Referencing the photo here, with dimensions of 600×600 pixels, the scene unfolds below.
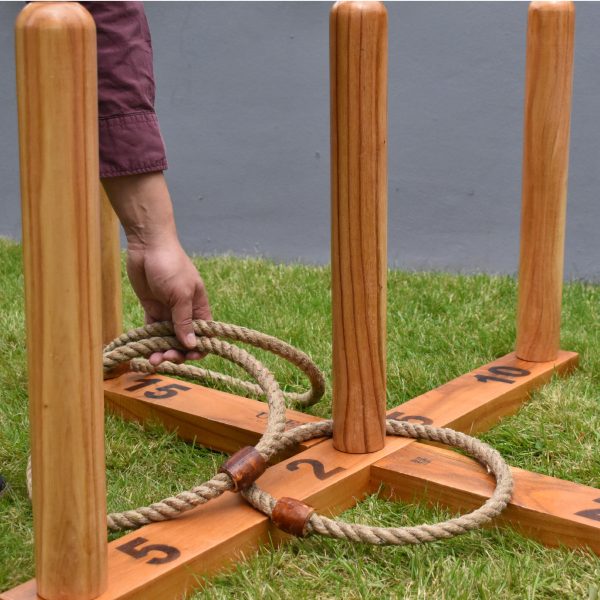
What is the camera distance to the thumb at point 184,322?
1.41 m

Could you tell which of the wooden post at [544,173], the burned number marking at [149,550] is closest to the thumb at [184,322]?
the burned number marking at [149,550]

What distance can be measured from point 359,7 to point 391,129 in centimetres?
184

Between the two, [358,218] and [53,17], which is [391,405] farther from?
[53,17]

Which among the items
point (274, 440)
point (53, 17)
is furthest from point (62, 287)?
point (274, 440)

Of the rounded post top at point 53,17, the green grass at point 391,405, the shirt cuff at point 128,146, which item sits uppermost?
the rounded post top at point 53,17

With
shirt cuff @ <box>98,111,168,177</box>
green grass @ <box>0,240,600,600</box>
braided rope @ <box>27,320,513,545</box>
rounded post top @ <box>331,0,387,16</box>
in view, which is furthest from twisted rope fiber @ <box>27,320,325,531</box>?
rounded post top @ <box>331,0,387,16</box>

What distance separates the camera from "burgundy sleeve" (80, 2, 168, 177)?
1.34 m

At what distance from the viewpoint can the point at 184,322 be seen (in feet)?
4.64

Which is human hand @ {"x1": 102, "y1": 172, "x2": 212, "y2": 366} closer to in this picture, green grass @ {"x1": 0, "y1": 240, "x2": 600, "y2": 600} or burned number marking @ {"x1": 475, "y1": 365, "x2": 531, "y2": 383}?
green grass @ {"x1": 0, "y1": 240, "x2": 600, "y2": 600}

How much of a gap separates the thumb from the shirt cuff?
0.20 m

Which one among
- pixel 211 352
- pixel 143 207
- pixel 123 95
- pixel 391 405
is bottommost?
pixel 391 405

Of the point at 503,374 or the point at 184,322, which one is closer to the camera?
the point at 184,322

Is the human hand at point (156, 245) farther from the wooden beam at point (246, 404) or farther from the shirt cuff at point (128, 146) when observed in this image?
the wooden beam at point (246, 404)

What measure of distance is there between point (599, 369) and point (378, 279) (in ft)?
2.55
